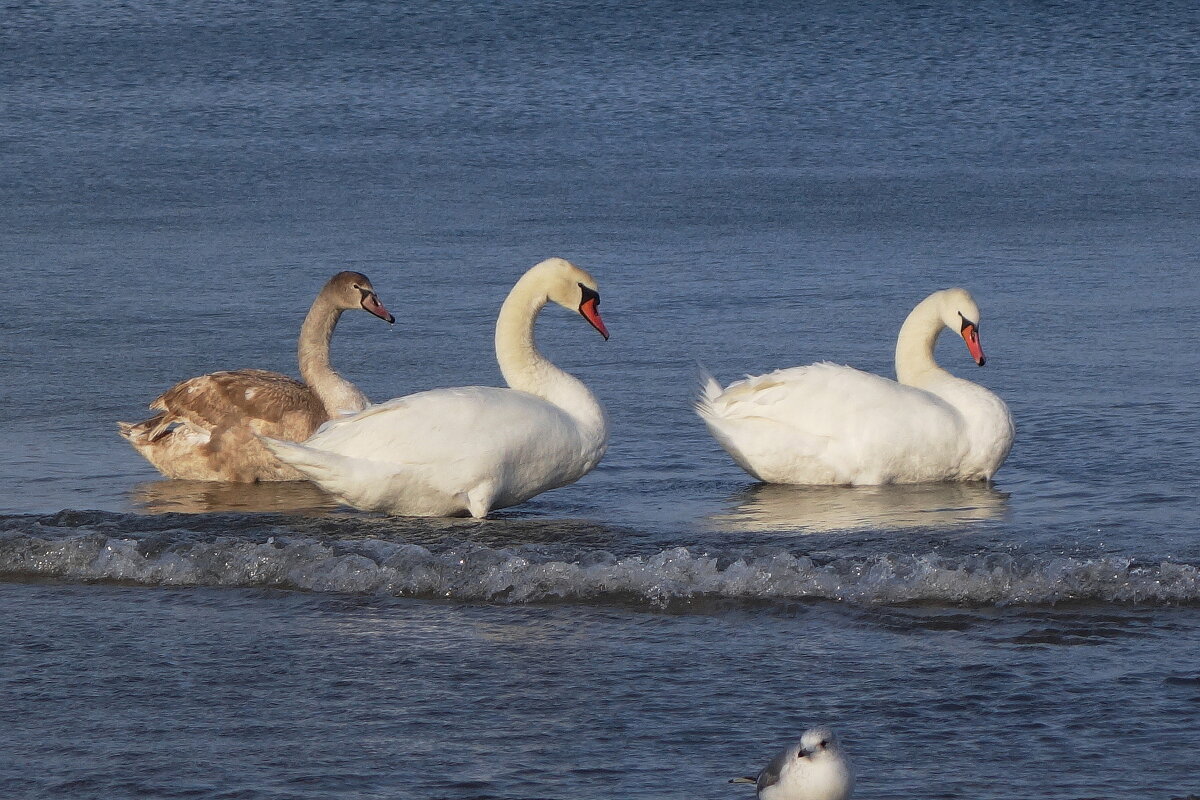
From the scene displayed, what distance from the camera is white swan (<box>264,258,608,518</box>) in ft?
22.2

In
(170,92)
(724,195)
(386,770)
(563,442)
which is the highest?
(170,92)

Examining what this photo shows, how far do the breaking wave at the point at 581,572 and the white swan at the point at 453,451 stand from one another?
437 millimetres

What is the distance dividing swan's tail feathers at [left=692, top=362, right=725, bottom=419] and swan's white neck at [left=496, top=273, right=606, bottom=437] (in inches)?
23.1

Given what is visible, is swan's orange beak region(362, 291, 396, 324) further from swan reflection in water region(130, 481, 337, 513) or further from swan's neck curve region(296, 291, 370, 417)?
swan reflection in water region(130, 481, 337, 513)

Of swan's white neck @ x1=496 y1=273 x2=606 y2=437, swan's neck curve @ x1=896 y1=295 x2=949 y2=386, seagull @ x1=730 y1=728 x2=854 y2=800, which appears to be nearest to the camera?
seagull @ x1=730 y1=728 x2=854 y2=800

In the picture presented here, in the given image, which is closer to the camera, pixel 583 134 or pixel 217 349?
pixel 217 349

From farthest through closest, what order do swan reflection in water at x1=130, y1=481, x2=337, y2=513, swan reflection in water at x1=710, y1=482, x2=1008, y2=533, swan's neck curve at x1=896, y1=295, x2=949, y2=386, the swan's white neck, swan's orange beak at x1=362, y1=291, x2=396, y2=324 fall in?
swan's orange beak at x1=362, y1=291, x2=396, y2=324
swan's neck curve at x1=896, y1=295, x2=949, y2=386
swan reflection in water at x1=130, y1=481, x2=337, y2=513
the swan's white neck
swan reflection in water at x1=710, y1=482, x2=1008, y2=533

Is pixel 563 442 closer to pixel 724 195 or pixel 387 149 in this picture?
pixel 724 195

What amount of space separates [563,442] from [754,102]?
12317mm

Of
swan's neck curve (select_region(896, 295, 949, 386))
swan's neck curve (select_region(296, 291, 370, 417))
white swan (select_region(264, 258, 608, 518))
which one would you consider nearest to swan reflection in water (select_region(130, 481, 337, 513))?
swan's neck curve (select_region(296, 291, 370, 417))

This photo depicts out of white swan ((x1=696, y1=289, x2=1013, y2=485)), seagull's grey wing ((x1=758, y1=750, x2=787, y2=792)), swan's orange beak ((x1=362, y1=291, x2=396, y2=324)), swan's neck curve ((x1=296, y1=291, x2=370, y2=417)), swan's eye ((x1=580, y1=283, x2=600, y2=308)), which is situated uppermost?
swan's eye ((x1=580, y1=283, x2=600, y2=308))

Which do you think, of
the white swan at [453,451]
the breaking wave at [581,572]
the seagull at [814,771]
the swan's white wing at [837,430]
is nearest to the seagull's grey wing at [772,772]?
the seagull at [814,771]

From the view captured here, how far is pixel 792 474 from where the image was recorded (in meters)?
7.53

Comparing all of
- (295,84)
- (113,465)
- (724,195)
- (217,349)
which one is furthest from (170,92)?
(113,465)
